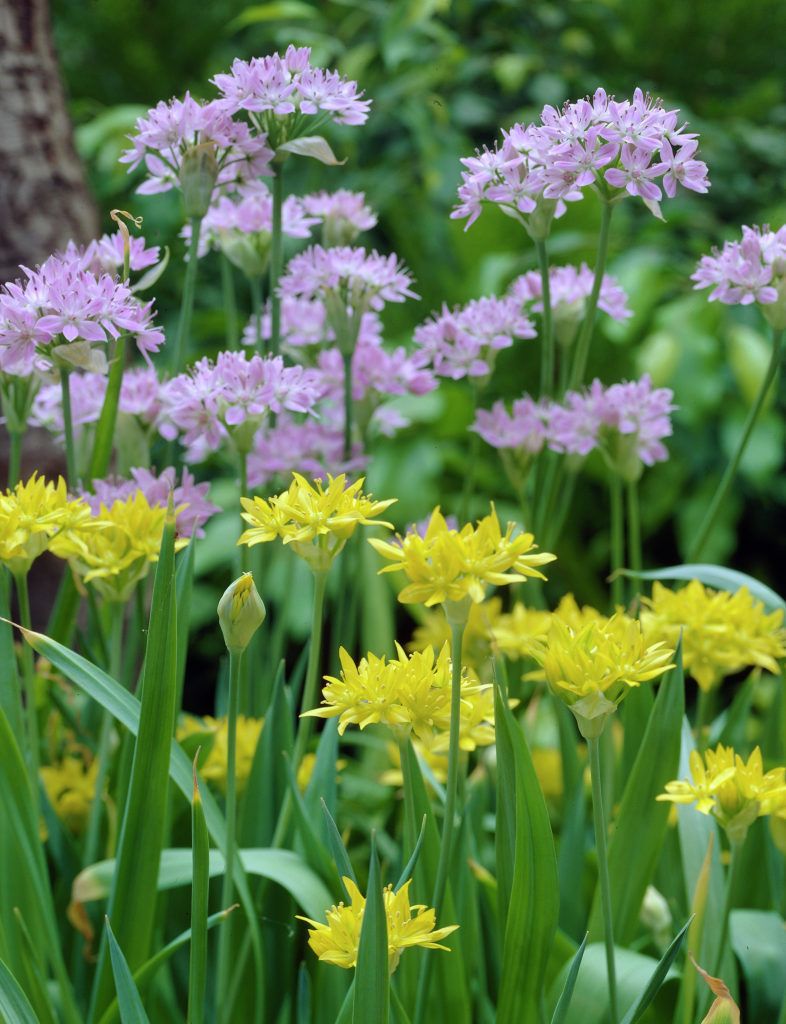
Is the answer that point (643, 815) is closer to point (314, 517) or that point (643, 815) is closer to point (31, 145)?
point (314, 517)

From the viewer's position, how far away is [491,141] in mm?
2484

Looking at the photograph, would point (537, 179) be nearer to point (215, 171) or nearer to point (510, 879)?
point (215, 171)

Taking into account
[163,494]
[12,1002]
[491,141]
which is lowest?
[12,1002]

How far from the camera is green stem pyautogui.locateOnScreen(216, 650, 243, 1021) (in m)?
0.49

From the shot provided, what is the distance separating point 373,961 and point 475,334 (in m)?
0.50

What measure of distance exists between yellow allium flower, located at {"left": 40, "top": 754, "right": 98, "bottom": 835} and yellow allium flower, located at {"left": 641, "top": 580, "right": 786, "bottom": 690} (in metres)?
0.41

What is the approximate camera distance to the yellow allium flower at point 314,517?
480mm

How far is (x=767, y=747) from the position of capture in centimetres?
83

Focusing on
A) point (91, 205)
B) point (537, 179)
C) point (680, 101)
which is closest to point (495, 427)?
point (537, 179)

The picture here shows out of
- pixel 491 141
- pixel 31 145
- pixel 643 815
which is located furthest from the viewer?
pixel 491 141

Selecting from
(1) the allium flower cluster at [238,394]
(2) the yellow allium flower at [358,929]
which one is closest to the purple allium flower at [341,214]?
(1) the allium flower cluster at [238,394]

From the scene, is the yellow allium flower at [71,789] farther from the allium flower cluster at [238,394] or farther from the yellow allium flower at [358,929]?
the yellow allium flower at [358,929]

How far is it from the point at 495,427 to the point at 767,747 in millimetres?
311

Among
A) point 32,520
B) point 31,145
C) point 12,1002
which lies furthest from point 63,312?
point 31,145
